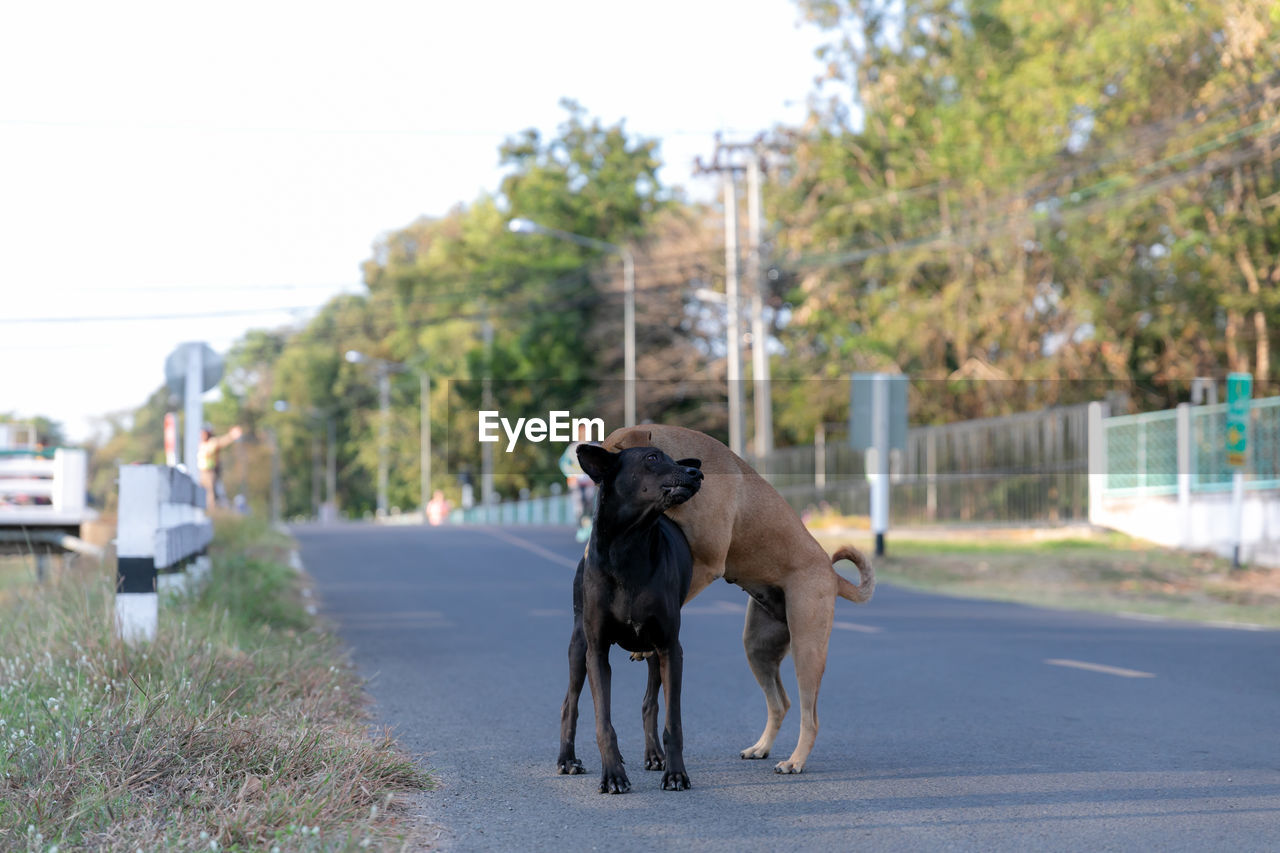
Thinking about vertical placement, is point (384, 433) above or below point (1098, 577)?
above

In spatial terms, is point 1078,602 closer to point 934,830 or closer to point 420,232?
point 934,830

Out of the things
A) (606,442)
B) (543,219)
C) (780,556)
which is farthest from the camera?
(543,219)

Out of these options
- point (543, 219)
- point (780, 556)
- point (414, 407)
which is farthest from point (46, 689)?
point (414, 407)

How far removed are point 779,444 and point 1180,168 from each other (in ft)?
71.3

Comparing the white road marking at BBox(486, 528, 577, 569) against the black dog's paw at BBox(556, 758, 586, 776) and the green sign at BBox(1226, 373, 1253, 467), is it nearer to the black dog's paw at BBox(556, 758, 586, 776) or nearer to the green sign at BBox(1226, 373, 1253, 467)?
the green sign at BBox(1226, 373, 1253, 467)

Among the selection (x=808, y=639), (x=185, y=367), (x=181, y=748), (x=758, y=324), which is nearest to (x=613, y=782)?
(x=808, y=639)

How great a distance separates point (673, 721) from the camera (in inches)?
238

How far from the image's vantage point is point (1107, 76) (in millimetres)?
32125

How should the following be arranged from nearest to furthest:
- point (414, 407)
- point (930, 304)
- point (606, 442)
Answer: point (606, 442), point (930, 304), point (414, 407)

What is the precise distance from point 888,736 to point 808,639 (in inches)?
66.7

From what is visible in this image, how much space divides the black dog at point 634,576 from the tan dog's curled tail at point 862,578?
84 cm

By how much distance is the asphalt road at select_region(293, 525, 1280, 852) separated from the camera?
5.52 m

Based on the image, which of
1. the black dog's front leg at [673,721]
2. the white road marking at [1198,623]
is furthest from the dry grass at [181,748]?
the white road marking at [1198,623]

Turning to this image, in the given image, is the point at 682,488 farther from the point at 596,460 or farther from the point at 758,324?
the point at 758,324
